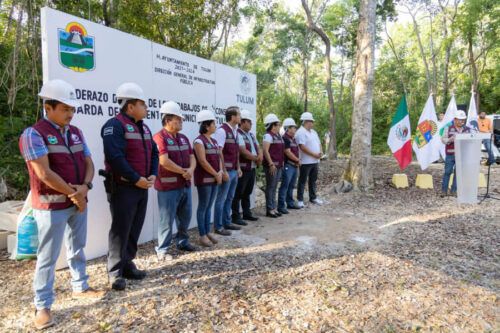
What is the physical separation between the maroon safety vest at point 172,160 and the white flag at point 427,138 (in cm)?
715

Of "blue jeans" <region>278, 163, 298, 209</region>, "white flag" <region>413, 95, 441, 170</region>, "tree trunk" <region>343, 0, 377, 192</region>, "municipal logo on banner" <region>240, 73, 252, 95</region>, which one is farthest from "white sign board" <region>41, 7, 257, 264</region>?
"white flag" <region>413, 95, 441, 170</region>

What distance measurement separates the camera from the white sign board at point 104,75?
371 centimetres

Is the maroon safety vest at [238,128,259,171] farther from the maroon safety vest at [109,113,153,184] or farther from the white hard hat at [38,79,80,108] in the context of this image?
the white hard hat at [38,79,80,108]

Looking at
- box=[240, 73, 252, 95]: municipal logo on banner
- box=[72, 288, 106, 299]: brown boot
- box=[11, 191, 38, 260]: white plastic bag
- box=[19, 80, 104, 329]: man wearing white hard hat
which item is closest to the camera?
box=[19, 80, 104, 329]: man wearing white hard hat

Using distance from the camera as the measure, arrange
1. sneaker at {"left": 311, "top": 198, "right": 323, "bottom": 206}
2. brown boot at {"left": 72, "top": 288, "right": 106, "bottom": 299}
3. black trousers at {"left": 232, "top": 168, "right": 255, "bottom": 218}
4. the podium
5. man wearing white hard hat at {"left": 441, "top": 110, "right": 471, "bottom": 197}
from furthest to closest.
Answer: man wearing white hard hat at {"left": 441, "top": 110, "right": 471, "bottom": 197} → sneaker at {"left": 311, "top": 198, "right": 323, "bottom": 206} → the podium → black trousers at {"left": 232, "top": 168, "right": 255, "bottom": 218} → brown boot at {"left": 72, "top": 288, "right": 106, "bottom": 299}

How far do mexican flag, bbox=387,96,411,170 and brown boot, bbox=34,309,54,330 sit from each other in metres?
7.57

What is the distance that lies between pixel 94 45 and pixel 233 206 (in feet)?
10.0

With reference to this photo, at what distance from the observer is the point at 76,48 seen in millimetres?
3834

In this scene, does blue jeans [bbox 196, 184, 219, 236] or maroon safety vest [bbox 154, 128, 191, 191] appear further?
blue jeans [bbox 196, 184, 219, 236]

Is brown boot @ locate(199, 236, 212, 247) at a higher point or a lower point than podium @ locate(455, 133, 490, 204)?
lower

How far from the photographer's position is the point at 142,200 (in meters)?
3.54

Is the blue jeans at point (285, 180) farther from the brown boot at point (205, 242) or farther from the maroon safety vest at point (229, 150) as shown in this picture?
the brown boot at point (205, 242)

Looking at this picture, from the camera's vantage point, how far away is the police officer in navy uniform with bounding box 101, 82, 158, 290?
10.8 ft

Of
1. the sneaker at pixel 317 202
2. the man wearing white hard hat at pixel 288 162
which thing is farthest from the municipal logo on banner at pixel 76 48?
the sneaker at pixel 317 202
